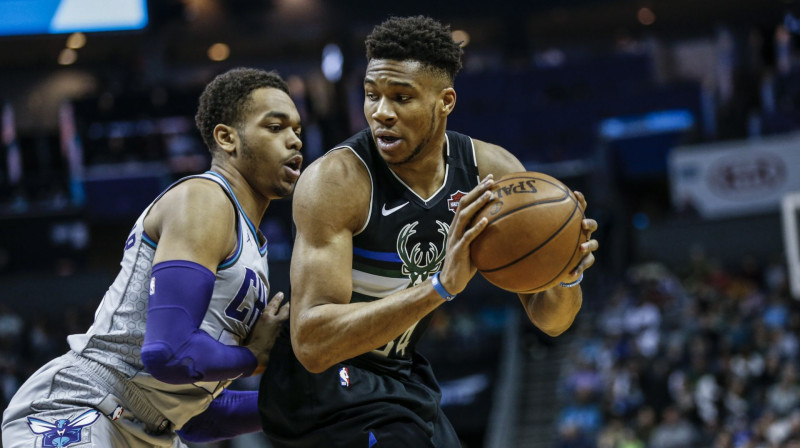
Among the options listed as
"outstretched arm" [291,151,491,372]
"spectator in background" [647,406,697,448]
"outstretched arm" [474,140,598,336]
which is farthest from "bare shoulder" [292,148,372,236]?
"spectator in background" [647,406,697,448]

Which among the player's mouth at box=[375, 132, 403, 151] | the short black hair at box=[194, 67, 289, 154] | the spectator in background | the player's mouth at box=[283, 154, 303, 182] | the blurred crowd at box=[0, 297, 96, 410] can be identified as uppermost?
the short black hair at box=[194, 67, 289, 154]

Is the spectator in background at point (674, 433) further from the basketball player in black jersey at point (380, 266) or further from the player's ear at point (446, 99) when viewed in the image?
the player's ear at point (446, 99)

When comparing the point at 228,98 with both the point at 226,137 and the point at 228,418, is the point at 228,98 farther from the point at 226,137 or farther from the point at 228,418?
the point at 228,418

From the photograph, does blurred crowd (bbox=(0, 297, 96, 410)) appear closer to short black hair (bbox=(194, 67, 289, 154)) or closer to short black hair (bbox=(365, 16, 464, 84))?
short black hair (bbox=(194, 67, 289, 154))

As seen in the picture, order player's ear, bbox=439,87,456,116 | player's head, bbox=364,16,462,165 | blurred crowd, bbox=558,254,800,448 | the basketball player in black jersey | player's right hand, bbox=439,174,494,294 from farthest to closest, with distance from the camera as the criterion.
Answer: blurred crowd, bbox=558,254,800,448 → player's ear, bbox=439,87,456,116 → player's head, bbox=364,16,462,165 → the basketball player in black jersey → player's right hand, bbox=439,174,494,294

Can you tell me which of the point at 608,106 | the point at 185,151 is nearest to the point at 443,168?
the point at 185,151

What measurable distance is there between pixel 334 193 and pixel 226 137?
735 mm

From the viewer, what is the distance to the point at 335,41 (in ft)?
86.5

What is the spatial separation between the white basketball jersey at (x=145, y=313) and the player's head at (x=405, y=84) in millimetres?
Result: 667

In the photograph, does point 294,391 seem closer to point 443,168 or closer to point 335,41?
point 443,168

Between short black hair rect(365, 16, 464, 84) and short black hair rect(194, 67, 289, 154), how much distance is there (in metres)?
0.58

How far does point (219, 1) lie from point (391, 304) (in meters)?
22.3

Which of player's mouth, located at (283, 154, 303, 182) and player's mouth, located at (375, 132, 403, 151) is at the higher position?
player's mouth, located at (375, 132, 403, 151)

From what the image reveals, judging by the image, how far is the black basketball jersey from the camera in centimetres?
350
